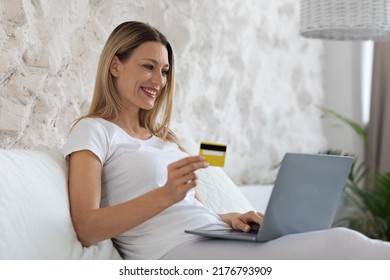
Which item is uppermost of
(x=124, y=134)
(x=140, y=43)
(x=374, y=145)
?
(x=140, y=43)

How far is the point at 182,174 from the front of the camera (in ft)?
5.38

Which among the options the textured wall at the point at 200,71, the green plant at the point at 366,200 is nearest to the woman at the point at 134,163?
the textured wall at the point at 200,71

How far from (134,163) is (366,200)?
2.03 metres

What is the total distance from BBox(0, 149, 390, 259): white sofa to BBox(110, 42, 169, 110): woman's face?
0.32 metres

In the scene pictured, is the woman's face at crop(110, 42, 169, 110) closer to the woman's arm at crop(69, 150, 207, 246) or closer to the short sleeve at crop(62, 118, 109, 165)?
the short sleeve at crop(62, 118, 109, 165)

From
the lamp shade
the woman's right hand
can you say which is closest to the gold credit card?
the woman's right hand

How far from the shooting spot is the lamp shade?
279 centimetres

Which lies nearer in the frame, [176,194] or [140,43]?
[176,194]

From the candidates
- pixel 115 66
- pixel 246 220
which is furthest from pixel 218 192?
pixel 115 66

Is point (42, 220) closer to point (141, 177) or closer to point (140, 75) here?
point (141, 177)

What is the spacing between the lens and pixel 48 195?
1743 mm

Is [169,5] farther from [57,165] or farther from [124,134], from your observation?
[57,165]

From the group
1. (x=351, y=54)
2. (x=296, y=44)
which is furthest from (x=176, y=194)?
(x=351, y=54)

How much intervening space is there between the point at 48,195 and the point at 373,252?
78 cm
